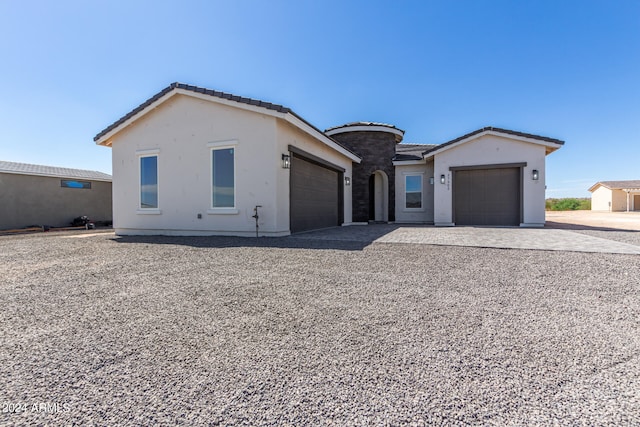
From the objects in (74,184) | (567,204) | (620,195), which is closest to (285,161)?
(74,184)

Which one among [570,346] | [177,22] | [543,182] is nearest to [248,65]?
[177,22]

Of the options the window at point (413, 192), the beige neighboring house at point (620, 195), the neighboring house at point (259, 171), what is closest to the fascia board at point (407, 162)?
the neighboring house at point (259, 171)

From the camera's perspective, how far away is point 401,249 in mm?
5715

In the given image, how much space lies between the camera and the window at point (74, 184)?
1537 centimetres

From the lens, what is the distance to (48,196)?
48.7ft

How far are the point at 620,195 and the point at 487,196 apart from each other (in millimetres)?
32646

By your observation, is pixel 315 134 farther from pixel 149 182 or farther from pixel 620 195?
pixel 620 195

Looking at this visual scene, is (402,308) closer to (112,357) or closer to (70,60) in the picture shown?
(112,357)

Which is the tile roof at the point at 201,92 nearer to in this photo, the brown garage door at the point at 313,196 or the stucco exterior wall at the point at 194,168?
the stucco exterior wall at the point at 194,168

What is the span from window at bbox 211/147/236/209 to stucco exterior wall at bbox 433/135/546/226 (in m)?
8.90

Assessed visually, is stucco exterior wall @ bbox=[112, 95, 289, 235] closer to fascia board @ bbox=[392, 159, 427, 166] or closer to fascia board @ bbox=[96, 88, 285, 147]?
fascia board @ bbox=[96, 88, 285, 147]

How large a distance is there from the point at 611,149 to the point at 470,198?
87.3 feet

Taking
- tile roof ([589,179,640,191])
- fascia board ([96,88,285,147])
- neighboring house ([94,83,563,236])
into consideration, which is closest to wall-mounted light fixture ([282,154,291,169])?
neighboring house ([94,83,563,236])

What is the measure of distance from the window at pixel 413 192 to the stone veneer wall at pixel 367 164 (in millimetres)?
700
